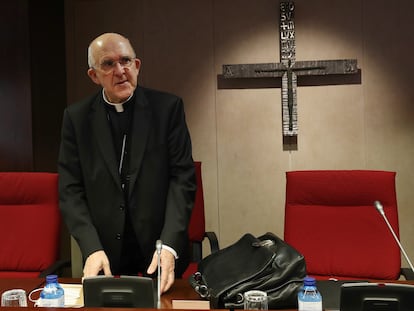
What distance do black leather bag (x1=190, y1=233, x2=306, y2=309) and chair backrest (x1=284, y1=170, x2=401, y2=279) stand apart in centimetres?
81

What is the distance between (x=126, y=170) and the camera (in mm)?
2109

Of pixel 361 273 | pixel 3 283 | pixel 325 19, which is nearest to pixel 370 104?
pixel 325 19

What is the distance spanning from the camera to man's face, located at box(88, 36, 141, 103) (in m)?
1.96

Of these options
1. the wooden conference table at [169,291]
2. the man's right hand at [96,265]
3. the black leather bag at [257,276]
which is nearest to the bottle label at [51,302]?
the wooden conference table at [169,291]

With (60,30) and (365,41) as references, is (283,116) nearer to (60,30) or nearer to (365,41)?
(365,41)

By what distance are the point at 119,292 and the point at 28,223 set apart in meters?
1.33

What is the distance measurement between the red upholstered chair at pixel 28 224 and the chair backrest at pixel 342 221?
118cm

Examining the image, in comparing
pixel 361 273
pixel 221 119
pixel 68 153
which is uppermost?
pixel 221 119

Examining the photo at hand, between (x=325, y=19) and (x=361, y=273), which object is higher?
(x=325, y=19)

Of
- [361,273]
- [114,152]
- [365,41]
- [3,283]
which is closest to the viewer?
[3,283]

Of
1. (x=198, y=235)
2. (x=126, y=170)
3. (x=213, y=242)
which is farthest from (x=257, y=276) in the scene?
(x=198, y=235)

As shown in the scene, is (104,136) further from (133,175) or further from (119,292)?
(119,292)

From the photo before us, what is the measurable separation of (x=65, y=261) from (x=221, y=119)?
172cm

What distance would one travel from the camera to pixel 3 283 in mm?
1957
